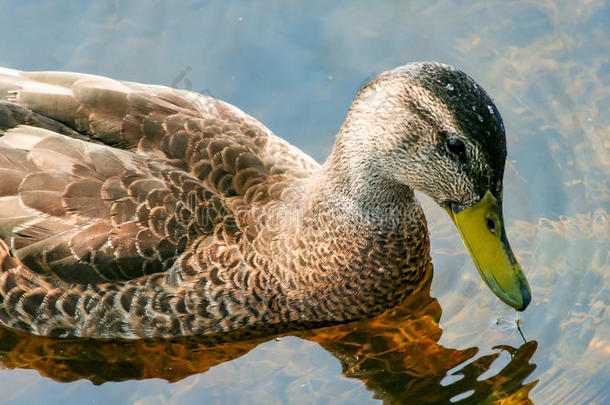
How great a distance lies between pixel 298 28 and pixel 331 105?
0.93 m

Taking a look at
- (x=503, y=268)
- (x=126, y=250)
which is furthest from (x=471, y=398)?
(x=126, y=250)

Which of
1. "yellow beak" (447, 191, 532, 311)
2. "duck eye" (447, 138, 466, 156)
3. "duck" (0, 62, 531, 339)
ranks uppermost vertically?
"duck" (0, 62, 531, 339)

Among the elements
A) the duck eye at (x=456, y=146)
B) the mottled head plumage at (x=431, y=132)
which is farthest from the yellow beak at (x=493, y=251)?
the duck eye at (x=456, y=146)

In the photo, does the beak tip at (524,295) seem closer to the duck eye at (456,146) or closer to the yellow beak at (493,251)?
the yellow beak at (493,251)

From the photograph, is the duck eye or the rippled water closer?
the duck eye

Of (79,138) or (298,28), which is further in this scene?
(298,28)

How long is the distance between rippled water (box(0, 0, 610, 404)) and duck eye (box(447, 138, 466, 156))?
165 centimetres

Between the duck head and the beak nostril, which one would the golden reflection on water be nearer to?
the duck head

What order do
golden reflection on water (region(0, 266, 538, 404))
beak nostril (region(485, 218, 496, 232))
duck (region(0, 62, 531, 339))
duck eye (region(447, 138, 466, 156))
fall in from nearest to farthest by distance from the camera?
duck eye (region(447, 138, 466, 156)), beak nostril (region(485, 218, 496, 232)), duck (region(0, 62, 531, 339)), golden reflection on water (region(0, 266, 538, 404))

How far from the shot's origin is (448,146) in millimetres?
5676

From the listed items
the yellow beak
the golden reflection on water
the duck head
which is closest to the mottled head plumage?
the duck head

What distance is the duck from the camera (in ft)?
19.5

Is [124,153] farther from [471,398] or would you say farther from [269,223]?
[471,398]

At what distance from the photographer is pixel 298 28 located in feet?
28.2
